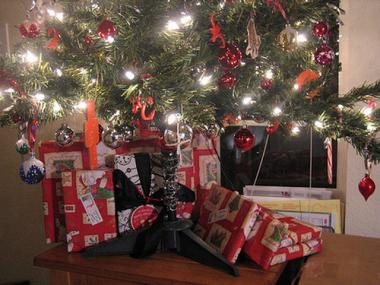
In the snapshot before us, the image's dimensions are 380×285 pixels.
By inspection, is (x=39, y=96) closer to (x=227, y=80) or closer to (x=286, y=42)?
(x=227, y=80)

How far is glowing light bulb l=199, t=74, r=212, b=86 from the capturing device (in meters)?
0.83

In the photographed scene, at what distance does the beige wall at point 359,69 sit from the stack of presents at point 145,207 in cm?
36

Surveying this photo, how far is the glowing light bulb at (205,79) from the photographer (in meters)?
0.83

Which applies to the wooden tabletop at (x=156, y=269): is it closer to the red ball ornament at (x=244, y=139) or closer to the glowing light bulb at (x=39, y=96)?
the red ball ornament at (x=244, y=139)

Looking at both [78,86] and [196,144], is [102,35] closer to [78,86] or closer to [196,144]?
[78,86]

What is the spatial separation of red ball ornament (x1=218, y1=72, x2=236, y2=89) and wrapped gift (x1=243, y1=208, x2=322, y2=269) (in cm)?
32

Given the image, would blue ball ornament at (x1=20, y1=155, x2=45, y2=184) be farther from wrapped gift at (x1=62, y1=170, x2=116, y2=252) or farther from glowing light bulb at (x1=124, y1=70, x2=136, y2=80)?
glowing light bulb at (x1=124, y1=70, x2=136, y2=80)

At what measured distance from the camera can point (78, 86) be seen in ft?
2.60

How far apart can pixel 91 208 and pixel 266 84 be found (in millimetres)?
550

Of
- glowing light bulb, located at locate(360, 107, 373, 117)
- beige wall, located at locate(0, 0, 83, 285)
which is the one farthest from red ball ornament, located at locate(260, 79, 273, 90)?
beige wall, located at locate(0, 0, 83, 285)

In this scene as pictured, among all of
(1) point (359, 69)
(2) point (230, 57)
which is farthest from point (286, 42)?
(1) point (359, 69)

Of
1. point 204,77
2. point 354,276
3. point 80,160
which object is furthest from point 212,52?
point 354,276

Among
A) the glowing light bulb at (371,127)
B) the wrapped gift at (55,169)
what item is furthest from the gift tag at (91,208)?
the glowing light bulb at (371,127)

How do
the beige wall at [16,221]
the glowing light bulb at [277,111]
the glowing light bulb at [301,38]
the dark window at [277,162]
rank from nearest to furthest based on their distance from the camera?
the glowing light bulb at [277,111] < the glowing light bulb at [301,38] < the dark window at [277,162] < the beige wall at [16,221]
